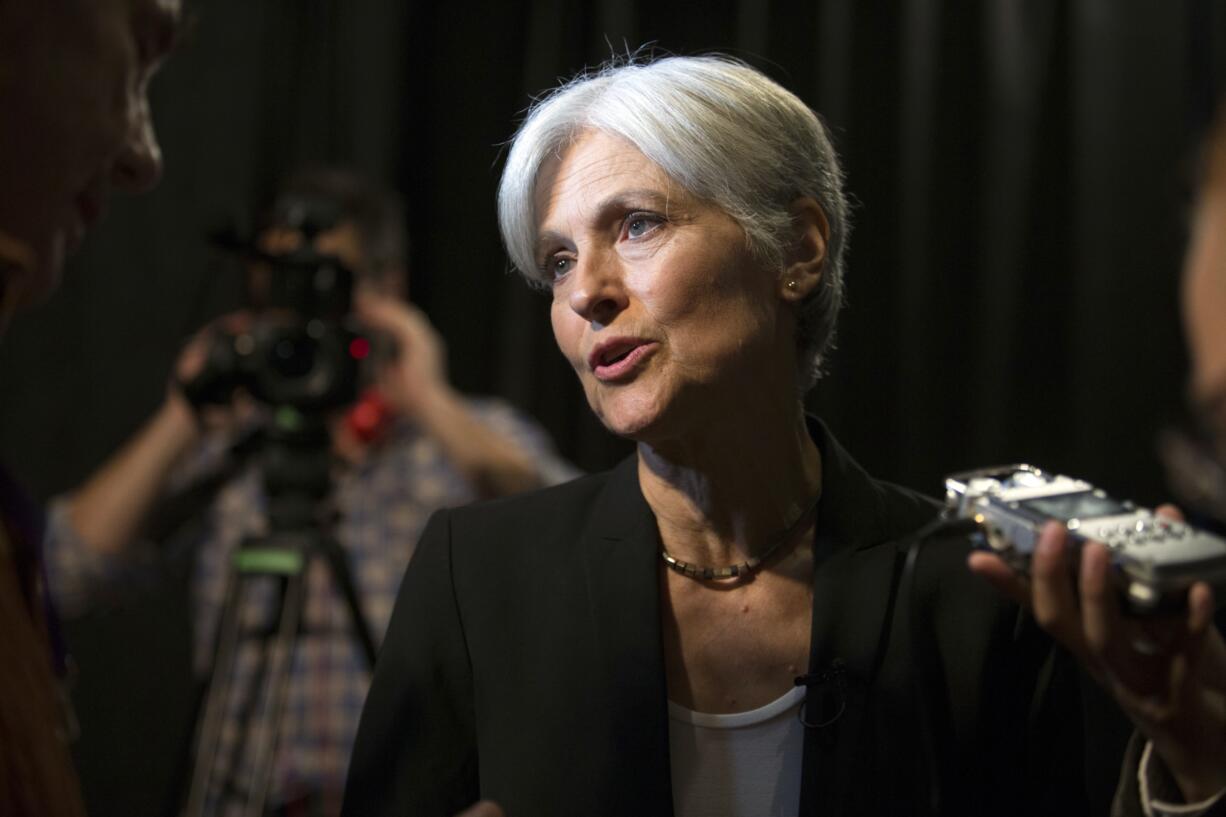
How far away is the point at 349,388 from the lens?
5.57ft

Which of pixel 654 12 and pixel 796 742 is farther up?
pixel 654 12

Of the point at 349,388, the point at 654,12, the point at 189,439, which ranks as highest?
the point at 654,12

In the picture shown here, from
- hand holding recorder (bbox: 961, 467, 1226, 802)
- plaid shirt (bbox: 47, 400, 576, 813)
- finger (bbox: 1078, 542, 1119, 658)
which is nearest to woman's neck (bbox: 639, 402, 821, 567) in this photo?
hand holding recorder (bbox: 961, 467, 1226, 802)

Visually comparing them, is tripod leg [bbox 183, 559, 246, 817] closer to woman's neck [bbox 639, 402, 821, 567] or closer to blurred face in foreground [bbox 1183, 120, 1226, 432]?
woman's neck [bbox 639, 402, 821, 567]

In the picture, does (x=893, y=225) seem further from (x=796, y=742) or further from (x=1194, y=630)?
(x=1194, y=630)

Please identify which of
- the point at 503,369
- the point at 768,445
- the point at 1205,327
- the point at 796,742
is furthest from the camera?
the point at 503,369

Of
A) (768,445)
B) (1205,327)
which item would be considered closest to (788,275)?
(768,445)

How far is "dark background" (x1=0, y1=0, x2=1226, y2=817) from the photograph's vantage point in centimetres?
175

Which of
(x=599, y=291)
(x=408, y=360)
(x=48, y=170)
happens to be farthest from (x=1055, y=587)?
(x=408, y=360)

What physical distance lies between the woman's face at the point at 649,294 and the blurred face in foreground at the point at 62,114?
0.41 metres

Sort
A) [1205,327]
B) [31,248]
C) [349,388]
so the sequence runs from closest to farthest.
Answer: [1205,327]
[31,248]
[349,388]

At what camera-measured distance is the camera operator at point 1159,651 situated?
0.67m

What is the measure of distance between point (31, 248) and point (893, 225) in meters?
1.31

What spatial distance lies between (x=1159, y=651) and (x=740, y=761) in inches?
16.0
